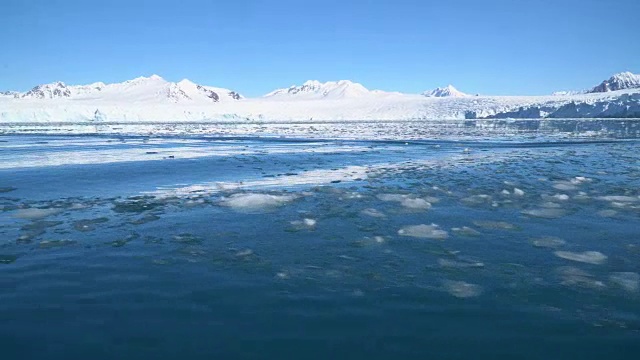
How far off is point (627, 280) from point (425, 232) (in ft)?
5.87

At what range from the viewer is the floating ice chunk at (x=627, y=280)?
3087mm

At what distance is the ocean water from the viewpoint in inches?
96.9

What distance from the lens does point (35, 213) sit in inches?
216

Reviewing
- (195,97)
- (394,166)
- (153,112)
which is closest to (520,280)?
(394,166)

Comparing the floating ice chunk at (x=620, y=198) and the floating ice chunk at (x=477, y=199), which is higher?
the floating ice chunk at (x=620, y=198)

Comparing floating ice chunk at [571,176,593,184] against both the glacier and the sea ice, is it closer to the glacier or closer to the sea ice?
the sea ice

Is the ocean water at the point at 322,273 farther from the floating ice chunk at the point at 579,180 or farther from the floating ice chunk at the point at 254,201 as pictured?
the floating ice chunk at the point at 579,180

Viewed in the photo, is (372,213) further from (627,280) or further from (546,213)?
(627,280)

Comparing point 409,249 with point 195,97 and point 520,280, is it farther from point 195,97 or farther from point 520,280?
point 195,97

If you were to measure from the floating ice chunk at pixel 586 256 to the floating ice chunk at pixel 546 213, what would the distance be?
1399 millimetres

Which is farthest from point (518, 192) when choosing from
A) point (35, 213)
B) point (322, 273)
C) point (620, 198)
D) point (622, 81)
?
point (622, 81)

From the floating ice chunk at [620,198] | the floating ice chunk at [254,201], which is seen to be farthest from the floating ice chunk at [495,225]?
the floating ice chunk at [254,201]

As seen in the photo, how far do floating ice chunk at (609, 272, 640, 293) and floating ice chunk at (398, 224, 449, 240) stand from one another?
4.81 feet

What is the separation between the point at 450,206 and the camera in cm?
582
